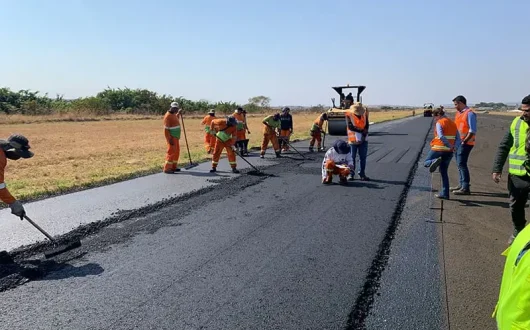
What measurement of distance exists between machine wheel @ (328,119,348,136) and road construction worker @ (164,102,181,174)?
11730 mm

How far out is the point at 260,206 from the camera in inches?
277

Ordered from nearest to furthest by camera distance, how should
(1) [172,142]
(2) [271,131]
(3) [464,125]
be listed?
(3) [464,125], (1) [172,142], (2) [271,131]

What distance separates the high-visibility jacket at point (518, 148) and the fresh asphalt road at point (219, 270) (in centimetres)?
175

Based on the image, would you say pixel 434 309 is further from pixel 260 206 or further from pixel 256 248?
pixel 260 206

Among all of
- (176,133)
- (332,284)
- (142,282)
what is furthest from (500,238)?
(176,133)

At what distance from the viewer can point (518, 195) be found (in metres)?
4.88

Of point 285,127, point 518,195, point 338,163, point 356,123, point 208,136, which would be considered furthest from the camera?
point 285,127

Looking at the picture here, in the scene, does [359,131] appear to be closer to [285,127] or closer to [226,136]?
[226,136]

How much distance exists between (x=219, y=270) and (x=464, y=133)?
5654 millimetres

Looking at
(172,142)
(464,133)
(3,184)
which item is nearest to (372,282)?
(3,184)

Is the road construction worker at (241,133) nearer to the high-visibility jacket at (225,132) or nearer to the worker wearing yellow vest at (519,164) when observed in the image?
the high-visibility jacket at (225,132)

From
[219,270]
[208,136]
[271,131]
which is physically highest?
[271,131]

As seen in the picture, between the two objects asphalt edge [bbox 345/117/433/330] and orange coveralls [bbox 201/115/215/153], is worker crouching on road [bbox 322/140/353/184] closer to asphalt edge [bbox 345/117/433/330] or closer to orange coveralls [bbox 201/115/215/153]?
asphalt edge [bbox 345/117/433/330]

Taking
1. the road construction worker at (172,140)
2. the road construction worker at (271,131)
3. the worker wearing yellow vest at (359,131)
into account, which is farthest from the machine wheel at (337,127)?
the worker wearing yellow vest at (359,131)
